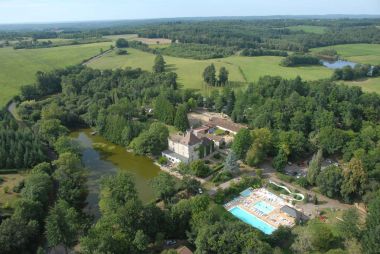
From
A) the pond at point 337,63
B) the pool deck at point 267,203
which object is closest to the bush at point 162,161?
the pool deck at point 267,203

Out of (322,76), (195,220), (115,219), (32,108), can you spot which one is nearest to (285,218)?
(195,220)

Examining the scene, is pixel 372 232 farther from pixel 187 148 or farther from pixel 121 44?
pixel 121 44

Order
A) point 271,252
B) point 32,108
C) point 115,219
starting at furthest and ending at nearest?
point 32,108 < point 115,219 < point 271,252

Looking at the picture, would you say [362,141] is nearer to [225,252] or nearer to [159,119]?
[225,252]

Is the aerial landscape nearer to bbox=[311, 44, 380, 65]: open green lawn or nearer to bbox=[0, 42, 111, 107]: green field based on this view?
bbox=[0, 42, 111, 107]: green field

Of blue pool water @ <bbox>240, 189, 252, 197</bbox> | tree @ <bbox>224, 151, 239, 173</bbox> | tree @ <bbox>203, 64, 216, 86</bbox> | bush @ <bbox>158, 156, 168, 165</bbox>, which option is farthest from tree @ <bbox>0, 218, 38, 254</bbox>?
tree @ <bbox>203, 64, 216, 86</bbox>

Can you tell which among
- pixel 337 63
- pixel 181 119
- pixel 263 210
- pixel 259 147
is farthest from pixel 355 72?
pixel 263 210
